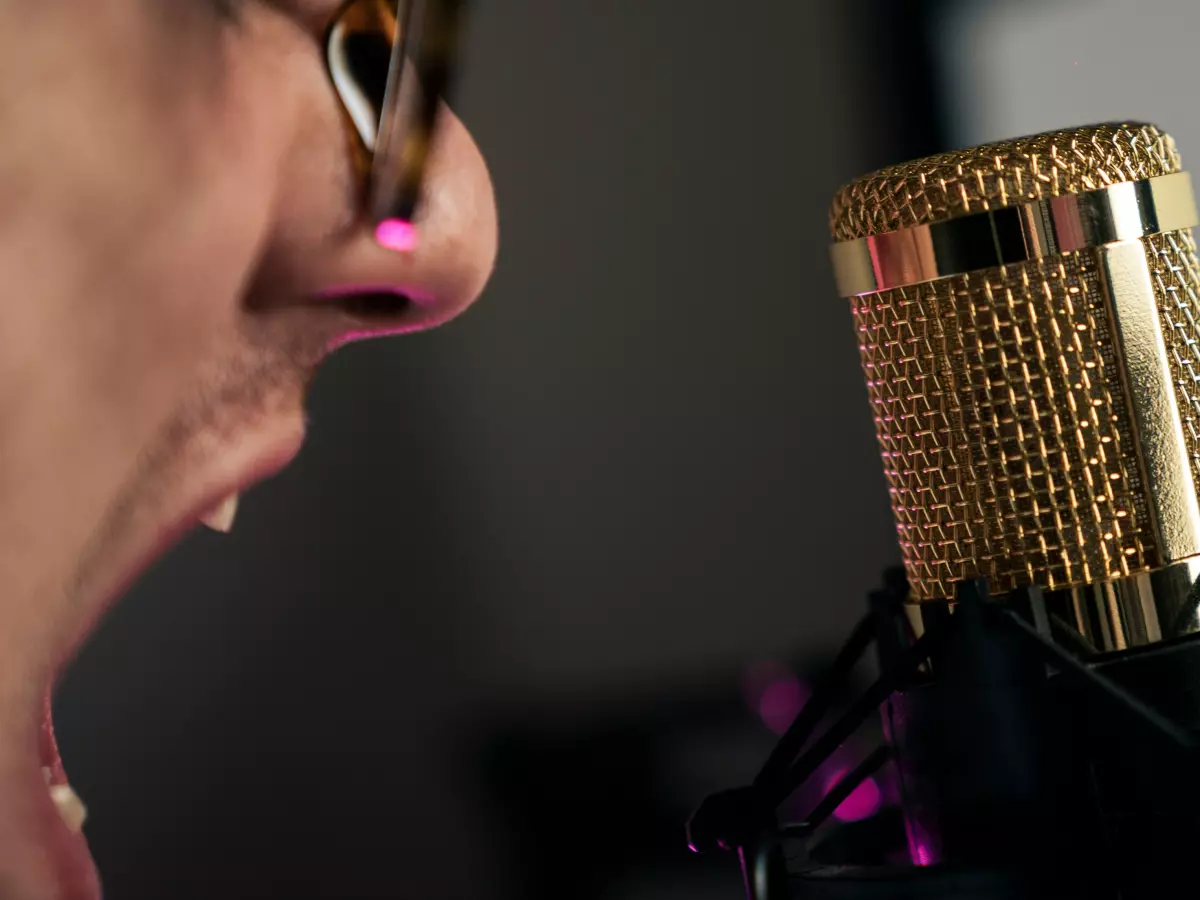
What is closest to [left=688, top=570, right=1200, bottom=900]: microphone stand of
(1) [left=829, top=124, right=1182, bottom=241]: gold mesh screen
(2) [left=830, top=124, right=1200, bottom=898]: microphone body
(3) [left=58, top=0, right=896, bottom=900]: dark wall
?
(2) [left=830, top=124, right=1200, bottom=898]: microphone body

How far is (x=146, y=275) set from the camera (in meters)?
0.38

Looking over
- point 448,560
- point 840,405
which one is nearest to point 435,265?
point 448,560

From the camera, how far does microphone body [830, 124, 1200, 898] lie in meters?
0.35

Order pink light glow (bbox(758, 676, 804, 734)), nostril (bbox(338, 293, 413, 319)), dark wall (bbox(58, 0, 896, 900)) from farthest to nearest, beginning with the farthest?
pink light glow (bbox(758, 676, 804, 734))
dark wall (bbox(58, 0, 896, 900))
nostril (bbox(338, 293, 413, 319))

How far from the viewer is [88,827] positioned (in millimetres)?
935

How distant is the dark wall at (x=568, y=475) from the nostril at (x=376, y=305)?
29.9 inches

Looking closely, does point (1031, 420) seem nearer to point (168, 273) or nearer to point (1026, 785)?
point (1026, 785)

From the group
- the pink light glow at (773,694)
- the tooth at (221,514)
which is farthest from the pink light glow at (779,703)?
the tooth at (221,514)

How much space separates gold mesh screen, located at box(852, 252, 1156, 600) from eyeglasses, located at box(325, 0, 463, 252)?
15 cm

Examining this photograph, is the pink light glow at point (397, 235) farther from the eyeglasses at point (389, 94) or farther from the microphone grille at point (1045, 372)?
the microphone grille at point (1045, 372)

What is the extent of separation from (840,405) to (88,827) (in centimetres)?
123

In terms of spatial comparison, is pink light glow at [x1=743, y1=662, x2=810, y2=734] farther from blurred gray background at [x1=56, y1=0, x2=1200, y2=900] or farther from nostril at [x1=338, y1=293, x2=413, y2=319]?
nostril at [x1=338, y1=293, x2=413, y2=319]

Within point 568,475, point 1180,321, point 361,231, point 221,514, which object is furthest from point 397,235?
point 568,475

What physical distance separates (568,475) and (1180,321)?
1.34m
